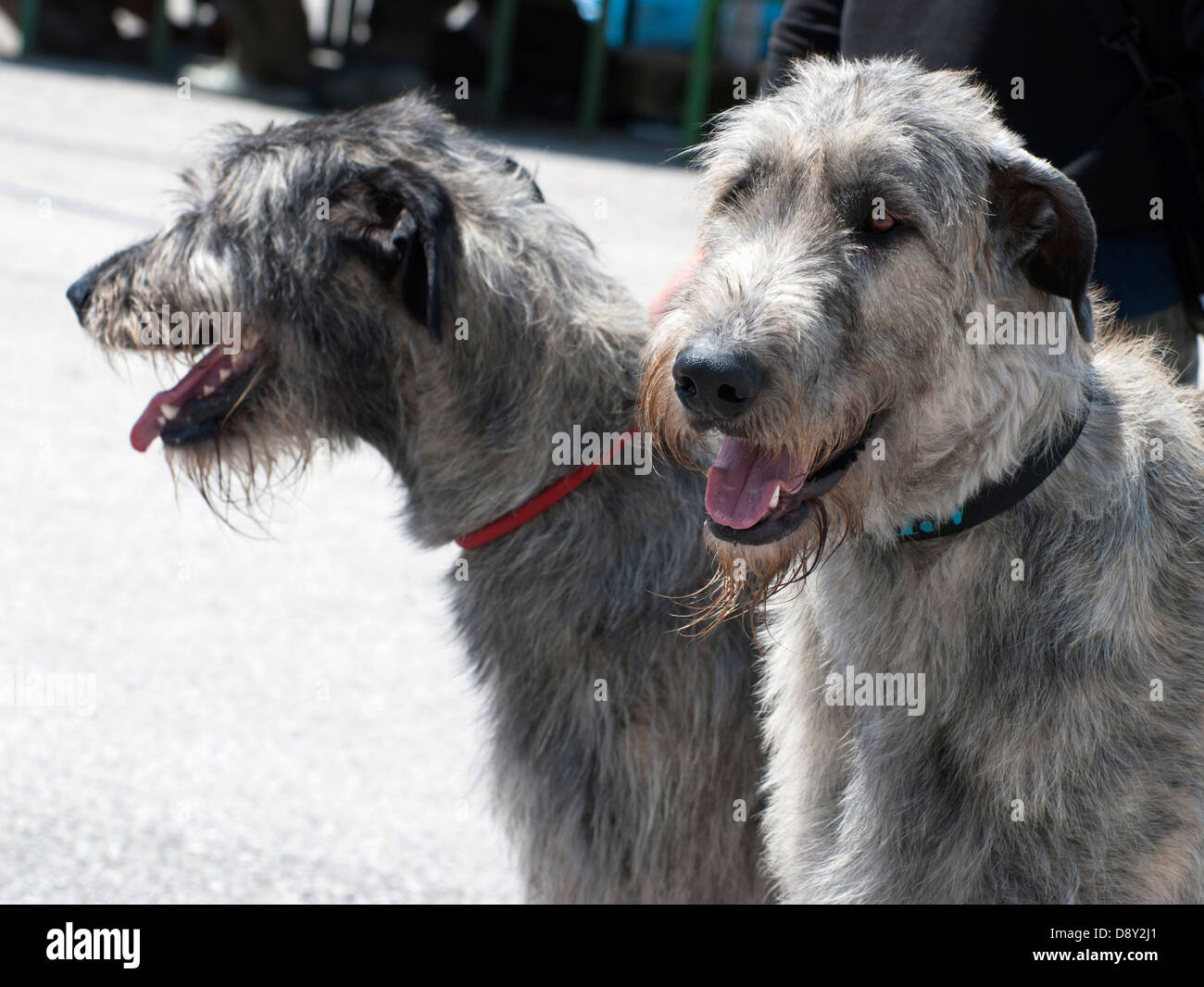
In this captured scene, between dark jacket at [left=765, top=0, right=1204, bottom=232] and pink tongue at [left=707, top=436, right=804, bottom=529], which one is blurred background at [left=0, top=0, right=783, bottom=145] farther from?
pink tongue at [left=707, top=436, right=804, bottom=529]

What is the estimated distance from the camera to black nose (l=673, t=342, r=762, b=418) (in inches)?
81.4

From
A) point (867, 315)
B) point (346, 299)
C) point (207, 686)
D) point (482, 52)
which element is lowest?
point (207, 686)

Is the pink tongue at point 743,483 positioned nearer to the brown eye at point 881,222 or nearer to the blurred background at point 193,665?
the brown eye at point 881,222

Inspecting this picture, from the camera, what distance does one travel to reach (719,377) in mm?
2072

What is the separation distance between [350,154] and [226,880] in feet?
6.61

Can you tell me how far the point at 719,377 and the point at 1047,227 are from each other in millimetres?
618

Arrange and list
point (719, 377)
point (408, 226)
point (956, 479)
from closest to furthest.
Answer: point (719, 377) < point (956, 479) < point (408, 226)

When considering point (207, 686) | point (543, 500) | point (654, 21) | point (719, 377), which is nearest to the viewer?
point (719, 377)

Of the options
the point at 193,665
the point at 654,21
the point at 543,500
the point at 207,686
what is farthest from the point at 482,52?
the point at 543,500

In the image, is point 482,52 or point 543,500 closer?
point 543,500

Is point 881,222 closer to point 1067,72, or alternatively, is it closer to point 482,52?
point 1067,72

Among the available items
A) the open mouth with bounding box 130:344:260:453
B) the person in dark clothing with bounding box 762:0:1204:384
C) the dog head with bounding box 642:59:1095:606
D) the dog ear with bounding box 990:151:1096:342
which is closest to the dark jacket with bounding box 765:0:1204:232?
the person in dark clothing with bounding box 762:0:1204:384
